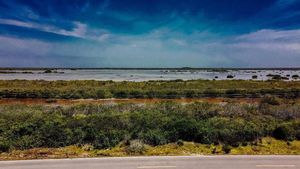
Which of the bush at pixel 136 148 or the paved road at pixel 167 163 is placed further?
the bush at pixel 136 148

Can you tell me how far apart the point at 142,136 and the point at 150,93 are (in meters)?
35.1

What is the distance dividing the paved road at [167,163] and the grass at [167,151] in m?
1.48

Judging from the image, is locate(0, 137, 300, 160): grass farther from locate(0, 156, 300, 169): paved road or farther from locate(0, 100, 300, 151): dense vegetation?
locate(0, 156, 300, 169): paved road

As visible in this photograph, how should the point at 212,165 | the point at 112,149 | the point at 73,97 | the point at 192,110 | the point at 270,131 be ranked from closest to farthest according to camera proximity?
1. the point at 212,165
2. the point at 112,149
3. the point at 270,131
4. the point at 192,110
5. the point at 73,97

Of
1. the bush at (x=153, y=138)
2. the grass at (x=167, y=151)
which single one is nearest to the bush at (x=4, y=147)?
the grass at (x=167, y=151)

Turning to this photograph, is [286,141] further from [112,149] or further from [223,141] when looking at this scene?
[112,149]

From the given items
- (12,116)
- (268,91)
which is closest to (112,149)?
(12,116)

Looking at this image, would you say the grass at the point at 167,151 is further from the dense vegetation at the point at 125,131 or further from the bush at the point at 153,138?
the dense vegetation at the point at 125,131

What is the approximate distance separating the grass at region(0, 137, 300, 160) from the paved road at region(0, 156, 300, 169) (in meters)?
1.48

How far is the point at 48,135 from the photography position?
18672 millimetres

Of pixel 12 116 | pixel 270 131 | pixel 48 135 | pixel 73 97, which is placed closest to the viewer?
pixel 48 135

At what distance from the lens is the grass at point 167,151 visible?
15.7 m

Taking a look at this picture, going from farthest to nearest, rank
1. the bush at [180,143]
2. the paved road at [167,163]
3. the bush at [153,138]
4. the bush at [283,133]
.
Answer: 1. the bush at [283,133]
2. the bush at [153,138]
3. the bush at [180,143]
4. the paved road at [167,163]

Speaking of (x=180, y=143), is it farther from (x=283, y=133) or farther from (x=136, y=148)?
(x=283, y=133)
